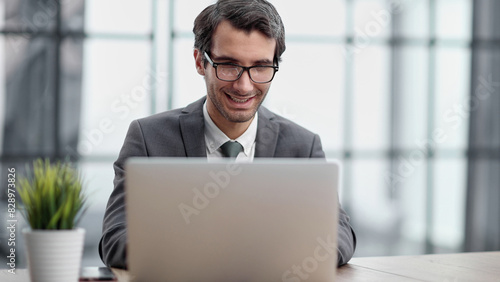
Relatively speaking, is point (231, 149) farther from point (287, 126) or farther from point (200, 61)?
point (200, 61)

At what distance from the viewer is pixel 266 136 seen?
259 centimetres

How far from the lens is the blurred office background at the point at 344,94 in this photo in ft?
15.5

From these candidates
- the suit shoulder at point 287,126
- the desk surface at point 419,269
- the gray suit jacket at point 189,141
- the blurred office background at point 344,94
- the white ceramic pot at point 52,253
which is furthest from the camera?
the blurred office background at point 344,94

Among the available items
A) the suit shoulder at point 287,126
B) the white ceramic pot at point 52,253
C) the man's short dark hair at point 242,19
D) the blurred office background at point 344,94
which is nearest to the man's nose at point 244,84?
the man's short dark hair at point 242,19

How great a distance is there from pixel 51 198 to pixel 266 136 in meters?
1.32

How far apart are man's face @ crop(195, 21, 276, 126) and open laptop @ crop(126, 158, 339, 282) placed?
103 cm

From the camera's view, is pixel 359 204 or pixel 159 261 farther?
pixel 359 204

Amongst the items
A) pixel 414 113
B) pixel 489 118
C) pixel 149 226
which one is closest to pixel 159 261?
pixel 149 226

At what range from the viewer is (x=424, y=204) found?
5.66 meters

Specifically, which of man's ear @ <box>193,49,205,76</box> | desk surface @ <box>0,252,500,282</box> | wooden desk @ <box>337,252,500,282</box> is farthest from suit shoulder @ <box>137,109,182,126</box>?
wooden desk @ <box>337,252,500,282</box>

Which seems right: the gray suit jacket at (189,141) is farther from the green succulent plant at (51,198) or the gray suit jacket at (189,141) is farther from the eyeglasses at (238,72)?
the green succulent plant at (51,198)

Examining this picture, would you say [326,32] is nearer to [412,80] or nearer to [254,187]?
[412,80]

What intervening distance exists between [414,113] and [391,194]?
76 centimetres

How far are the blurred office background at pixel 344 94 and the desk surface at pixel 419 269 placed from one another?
119 inches
